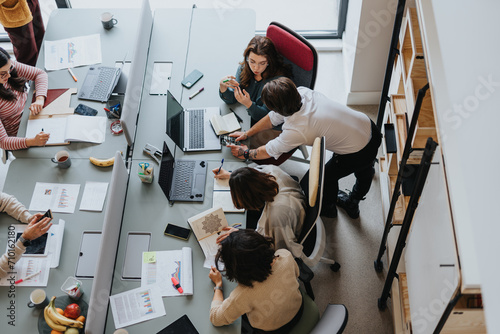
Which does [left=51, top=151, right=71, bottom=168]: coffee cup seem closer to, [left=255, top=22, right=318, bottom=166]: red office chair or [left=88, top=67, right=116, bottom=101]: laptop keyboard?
[left=88, top=67, right=116, bottom=101]: laptop keyboard

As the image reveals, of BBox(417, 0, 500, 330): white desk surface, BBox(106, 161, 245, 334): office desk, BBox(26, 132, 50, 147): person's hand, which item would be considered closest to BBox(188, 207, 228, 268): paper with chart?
BBox(106, 161, 245, 334): office desk

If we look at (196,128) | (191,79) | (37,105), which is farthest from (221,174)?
(37,105)

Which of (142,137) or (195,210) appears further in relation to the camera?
(142,137)

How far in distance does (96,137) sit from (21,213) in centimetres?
70

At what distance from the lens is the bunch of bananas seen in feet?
7.82

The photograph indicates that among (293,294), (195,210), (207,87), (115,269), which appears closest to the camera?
(293,294)

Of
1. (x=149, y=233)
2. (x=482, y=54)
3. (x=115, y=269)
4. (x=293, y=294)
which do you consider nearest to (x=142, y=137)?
(x=149, y=233)

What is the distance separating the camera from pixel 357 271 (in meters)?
3.35

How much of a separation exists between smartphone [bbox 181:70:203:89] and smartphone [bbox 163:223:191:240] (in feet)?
3.75

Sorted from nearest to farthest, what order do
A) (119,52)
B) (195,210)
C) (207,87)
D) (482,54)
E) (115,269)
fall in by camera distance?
(482,54)
(115,269)
(195,210)
(207,87)
(119,52)

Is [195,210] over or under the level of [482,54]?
under

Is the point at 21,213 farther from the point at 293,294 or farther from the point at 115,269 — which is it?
the point at 293,294

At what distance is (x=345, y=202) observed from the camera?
3.62 meters

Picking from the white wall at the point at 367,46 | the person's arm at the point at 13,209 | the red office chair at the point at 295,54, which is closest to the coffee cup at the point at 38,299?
the person's arm at the point at 13,209
